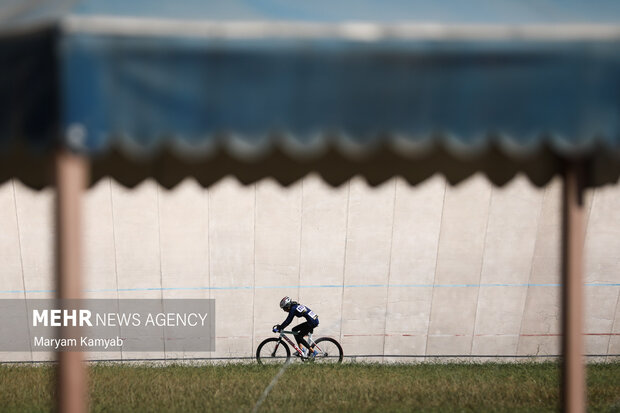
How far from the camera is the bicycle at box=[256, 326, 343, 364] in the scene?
43.0 ft

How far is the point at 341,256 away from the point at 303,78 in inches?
444

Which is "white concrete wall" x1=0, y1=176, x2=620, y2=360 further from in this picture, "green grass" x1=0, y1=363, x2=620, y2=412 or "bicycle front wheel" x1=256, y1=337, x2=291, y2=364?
"green grass" x1=0, y1=363, x2=620, y2=412

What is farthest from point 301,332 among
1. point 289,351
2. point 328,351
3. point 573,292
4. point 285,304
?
point 573,292

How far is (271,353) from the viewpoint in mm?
13734

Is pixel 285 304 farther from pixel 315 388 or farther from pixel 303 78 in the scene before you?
pixel 303 78

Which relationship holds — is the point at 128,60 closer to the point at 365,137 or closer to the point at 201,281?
the point at 365,137

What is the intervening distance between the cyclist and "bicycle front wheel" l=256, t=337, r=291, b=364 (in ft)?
1.68

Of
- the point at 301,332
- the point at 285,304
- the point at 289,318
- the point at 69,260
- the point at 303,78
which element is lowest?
the point at 301,332

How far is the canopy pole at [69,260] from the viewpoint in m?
2.74

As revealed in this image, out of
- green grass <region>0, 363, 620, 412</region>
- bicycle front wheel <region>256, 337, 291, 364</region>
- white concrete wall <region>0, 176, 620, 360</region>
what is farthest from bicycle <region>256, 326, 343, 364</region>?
green grass <region>0, 363, 620, 412</region>

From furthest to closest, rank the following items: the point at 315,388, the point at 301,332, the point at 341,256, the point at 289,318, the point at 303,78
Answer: the point at 341,256
the point at 301,332
the point at 289,318
the point at 315,388
the point at 303,78

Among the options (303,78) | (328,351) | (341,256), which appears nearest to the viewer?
(303,78)

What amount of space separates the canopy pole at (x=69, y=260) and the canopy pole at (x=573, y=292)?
2.30 m

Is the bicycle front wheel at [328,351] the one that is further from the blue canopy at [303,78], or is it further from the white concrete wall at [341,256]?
the blue canopy at [303,78]
